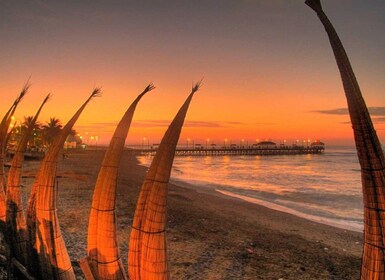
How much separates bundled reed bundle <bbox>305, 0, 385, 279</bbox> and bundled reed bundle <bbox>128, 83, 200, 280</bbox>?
1.55 m

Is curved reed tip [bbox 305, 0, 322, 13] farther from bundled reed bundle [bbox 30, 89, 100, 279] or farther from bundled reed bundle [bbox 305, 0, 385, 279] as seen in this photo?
bundled reed bundle [bbox 30, 89, 100, 279]

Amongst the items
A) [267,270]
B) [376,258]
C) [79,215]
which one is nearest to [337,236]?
[267,270]

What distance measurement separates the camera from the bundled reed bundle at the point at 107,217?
12.2 feet

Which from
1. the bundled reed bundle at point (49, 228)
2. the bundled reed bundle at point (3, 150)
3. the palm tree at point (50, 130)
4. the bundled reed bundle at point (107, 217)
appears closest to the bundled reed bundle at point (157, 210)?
the bundled reed bundle at point (107, 217)

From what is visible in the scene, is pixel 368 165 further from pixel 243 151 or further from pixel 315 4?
pixel 243 151

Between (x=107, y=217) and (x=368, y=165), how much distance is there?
9.97 feet

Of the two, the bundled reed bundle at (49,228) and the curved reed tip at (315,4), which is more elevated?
the curved reed tip at (315,4)

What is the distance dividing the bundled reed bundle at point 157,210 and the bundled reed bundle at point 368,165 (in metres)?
1.55

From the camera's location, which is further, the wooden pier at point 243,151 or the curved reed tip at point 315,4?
the wooden pier at point 243,151

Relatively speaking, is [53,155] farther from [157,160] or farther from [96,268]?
[157,160]

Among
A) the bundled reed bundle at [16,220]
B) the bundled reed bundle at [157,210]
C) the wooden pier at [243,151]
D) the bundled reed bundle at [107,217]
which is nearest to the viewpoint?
the bundled reed bundle at [157,210]

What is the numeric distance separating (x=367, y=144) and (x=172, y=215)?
12539 millimetres

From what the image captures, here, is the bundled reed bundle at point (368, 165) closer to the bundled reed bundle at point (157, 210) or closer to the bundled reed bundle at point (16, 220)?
the bundled reed bundle at point (157, 210)

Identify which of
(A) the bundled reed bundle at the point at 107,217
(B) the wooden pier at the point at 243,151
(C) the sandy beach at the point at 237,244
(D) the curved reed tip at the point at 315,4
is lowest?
(C) the sandy beach at the point at 237,244
